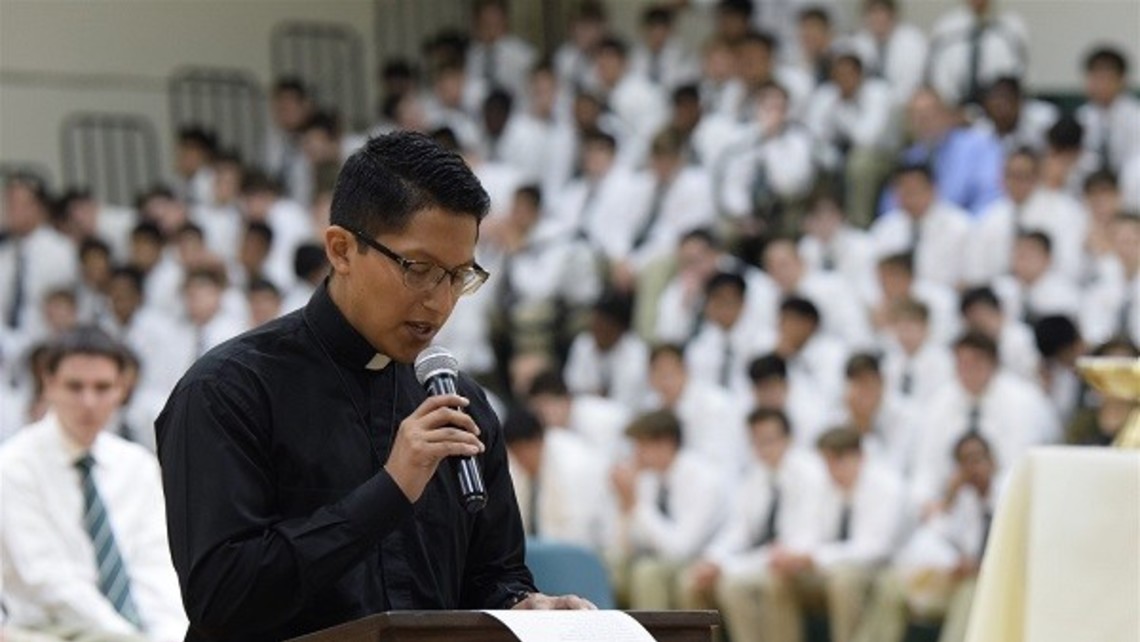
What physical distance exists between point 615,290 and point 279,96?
3.14 m

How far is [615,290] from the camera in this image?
11.9 m

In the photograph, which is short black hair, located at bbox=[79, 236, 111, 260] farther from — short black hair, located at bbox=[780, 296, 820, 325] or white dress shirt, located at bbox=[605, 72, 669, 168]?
short black hair, located at bbox=[780, 296, 820, 325]

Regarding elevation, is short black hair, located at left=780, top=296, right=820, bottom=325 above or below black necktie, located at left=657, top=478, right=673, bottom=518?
above

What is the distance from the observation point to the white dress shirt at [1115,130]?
11445 millimetres

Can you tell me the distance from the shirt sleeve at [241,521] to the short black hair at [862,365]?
6571 millimetres

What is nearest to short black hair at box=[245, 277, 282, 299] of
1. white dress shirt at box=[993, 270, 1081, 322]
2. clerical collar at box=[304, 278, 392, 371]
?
white dress shirt at box=[993, 270, 1081, 322]

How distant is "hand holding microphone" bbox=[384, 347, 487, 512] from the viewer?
3295 mm

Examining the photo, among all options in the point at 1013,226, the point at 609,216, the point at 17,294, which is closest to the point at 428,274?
the point at 1013,226

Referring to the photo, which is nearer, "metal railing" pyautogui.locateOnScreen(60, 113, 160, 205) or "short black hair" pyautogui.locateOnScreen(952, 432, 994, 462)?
"short black hair" pyautogui.locateOnScreen(952, 432, 994, 462)

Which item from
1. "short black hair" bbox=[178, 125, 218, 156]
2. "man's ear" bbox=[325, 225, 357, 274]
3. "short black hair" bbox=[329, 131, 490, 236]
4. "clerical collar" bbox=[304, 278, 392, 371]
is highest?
"short black hair" bbox=[178, 125, 218, 156]

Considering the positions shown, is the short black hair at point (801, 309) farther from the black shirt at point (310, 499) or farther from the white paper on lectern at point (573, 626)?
the white paper on lectern at point (573, 626)

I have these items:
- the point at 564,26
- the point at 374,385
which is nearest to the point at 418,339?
the point at 374,385

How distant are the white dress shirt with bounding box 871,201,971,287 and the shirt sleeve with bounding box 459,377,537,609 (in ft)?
23.6

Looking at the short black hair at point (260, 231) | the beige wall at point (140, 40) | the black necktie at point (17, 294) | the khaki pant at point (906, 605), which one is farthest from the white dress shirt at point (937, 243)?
the black necktie at point (17, 294)
